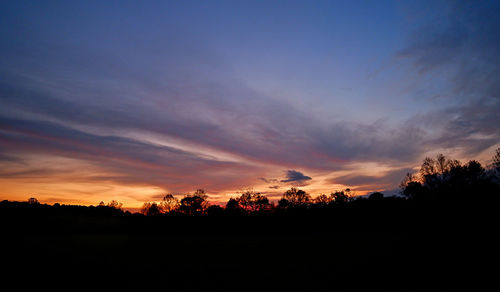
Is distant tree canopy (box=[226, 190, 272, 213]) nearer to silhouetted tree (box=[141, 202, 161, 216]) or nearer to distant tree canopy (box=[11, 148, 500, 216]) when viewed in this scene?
distant tree canopy (box=[11, 148, 500, 216])

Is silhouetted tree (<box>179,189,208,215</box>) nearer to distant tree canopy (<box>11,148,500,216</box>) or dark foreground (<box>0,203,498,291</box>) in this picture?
distant tree canopy (<box>11,148,500,216</box>)

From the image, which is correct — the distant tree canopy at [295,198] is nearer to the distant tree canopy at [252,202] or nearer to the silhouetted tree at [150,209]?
the distant tree canopy at [252,202]

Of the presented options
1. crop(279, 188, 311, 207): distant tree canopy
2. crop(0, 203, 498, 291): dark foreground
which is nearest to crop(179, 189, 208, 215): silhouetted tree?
crop(279, 188, 311, 207): distant tree canopy

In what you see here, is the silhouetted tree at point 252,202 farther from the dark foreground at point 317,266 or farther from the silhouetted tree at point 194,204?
the dark foreground at point 317,266

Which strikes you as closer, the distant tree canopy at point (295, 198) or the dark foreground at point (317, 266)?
the dark foreground at point (317, 266)

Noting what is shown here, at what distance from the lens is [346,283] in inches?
474

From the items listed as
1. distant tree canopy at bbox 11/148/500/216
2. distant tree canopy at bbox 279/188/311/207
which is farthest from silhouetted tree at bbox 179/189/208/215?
distant tree canopy at bbox 279/188/311/207

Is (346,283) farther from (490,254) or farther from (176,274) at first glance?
(490,254)

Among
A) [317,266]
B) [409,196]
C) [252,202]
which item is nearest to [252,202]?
[252,202]

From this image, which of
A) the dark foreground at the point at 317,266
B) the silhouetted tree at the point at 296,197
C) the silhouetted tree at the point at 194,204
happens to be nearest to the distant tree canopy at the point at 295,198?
the silhouetted tree at the point at 296,197

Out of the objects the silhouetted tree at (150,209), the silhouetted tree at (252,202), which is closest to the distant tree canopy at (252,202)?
the silhouetted tree at (252,202)

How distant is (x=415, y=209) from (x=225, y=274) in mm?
32647

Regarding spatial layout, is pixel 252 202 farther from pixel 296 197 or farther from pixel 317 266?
pixel 317 266

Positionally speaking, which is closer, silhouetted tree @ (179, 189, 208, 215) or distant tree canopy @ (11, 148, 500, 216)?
distant tree canopy @ (11, 148, 500, 216)
